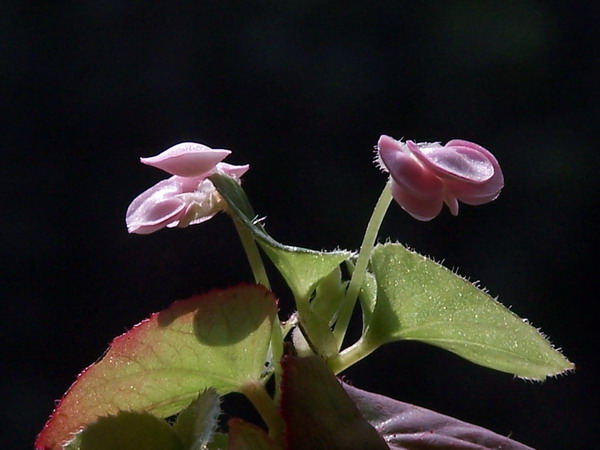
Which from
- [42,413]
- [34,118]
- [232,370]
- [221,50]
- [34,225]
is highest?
[232,370]

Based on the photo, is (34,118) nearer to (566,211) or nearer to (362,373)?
(362,373)

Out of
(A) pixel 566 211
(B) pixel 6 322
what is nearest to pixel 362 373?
(A) pixel 566 211

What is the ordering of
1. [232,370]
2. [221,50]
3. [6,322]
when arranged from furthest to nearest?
[221,50], [6,322], [232,370]

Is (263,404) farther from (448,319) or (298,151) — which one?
(298,151)

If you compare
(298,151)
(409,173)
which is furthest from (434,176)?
(298,151)

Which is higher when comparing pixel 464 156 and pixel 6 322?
pixel 464 156

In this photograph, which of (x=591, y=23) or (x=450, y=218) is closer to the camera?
(x=450, y=218)

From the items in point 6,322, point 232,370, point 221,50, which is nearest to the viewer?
point 232,370
